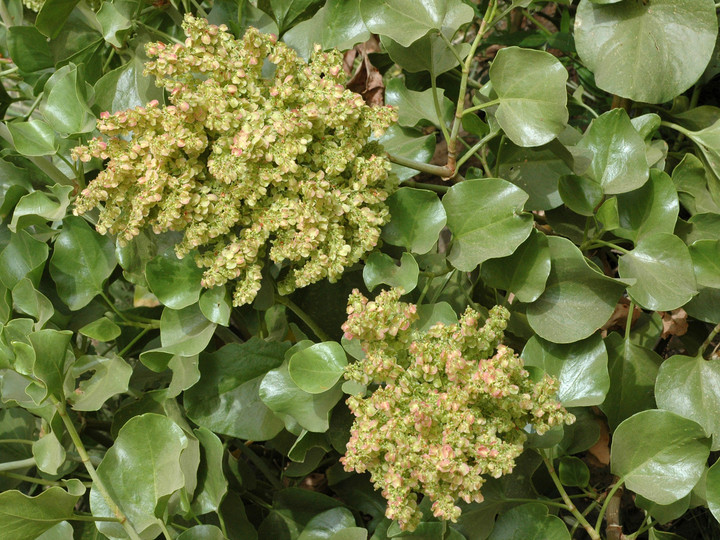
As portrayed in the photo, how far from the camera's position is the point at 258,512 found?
4.48 ft

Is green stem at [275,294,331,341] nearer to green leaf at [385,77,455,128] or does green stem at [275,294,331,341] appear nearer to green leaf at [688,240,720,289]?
green leaf at [385,77,455,128]

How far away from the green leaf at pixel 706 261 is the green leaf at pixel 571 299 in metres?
0.12

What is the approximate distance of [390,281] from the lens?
0.97 meters

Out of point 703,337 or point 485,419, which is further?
point 703,337

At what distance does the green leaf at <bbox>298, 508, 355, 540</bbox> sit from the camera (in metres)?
1.11

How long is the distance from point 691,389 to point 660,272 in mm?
174

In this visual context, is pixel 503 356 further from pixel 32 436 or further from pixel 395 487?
pixel 32 436

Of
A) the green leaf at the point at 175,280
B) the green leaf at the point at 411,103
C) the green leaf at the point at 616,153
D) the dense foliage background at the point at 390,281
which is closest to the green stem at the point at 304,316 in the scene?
the dense foliage background at the point at 390,281

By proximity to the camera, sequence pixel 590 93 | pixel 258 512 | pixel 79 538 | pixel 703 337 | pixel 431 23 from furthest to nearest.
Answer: pixel 590 93 → pixel 258 512 → pixel 703 337 → pixel 79 538 → pixel 431 23

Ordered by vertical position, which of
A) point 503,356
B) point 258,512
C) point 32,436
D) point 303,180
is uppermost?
point 303,180

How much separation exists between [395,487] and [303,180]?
370 millimetres

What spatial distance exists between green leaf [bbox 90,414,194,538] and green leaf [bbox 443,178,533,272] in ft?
1.47

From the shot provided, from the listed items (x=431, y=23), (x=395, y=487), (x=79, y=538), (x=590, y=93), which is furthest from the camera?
(x=590, y=93)

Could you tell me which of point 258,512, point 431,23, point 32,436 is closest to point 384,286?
point 431,23
